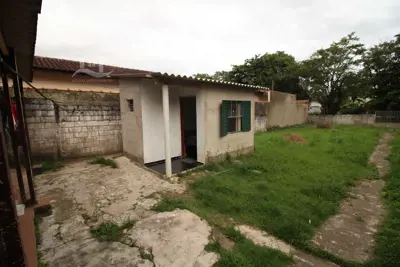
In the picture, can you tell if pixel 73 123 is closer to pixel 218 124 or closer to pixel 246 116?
pixel 218 124

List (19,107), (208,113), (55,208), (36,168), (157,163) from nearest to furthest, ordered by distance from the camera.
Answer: (19,107)
(55,208)
(36,168)
(208,113)
(157,163)

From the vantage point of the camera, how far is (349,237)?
10.6ft

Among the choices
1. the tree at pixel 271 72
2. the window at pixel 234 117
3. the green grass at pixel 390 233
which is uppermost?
the tree at pixel 271 72

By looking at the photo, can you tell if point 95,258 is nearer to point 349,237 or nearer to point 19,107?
point 19,107

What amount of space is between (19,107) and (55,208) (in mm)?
1903

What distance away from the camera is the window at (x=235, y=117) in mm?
6458

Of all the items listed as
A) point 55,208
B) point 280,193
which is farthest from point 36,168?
point 280,193

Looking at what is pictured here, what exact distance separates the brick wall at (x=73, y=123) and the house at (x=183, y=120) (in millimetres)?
685

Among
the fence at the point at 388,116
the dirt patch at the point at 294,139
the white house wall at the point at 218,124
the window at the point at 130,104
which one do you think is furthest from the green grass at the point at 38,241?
the fence at the point at 388,116

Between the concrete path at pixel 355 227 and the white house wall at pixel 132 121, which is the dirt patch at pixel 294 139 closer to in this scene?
the concrete path at pixel 355 227

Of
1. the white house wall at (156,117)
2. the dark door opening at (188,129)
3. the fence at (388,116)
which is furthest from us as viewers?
the fence at (388,116)

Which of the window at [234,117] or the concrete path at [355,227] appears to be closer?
the concrete path at [355,227]

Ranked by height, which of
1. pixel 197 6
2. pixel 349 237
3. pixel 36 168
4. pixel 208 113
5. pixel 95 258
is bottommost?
pixel 349 237

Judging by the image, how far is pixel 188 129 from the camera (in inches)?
299
